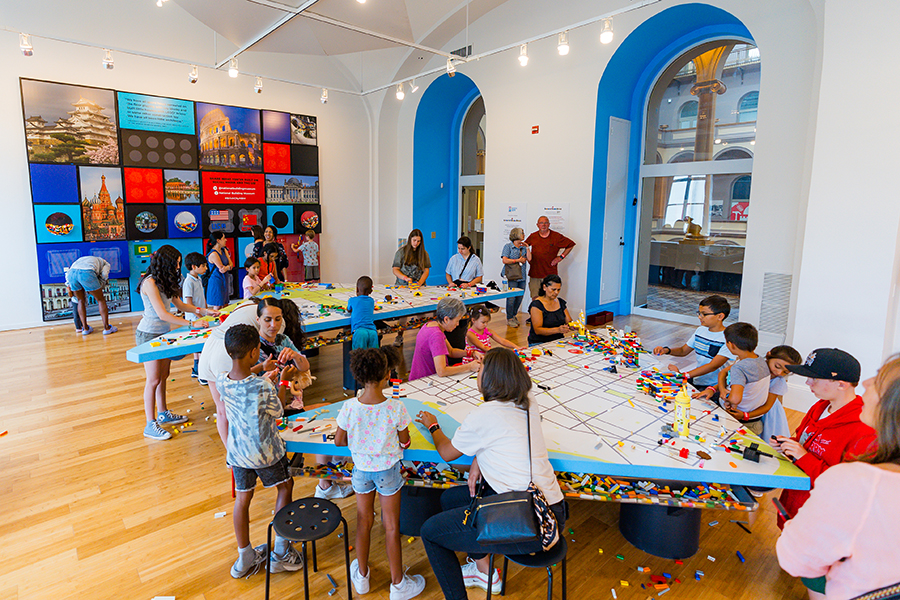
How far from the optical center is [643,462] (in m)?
2.33

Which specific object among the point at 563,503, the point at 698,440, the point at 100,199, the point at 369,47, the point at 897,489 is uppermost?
the point at 369,47

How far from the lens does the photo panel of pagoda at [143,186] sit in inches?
308

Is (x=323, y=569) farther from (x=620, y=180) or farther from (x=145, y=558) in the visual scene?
(x=620, y=180)

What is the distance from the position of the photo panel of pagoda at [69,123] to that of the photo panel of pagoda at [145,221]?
2.45ft

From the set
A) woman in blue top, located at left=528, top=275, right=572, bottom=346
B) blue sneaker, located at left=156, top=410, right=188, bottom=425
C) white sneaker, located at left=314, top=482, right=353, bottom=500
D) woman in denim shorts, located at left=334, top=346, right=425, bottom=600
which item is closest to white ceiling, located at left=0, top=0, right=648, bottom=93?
woman in blue top, located at left=528, top=275, right=572, bottom=346

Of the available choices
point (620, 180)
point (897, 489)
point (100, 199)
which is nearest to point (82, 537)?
point (897, 489)

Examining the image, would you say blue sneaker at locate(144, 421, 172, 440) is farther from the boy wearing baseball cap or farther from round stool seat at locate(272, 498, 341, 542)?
the boy wearing baseball cap

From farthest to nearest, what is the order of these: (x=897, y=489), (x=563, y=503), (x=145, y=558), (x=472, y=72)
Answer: (x=472, y=72)
(x=145, y=558)
(x=563, y=503)
(x=897, y=489)

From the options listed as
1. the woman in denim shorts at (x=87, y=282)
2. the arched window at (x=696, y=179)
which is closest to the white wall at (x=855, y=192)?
the arched window at (x=696, y=179)

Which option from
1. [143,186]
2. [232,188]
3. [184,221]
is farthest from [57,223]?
[232,188]

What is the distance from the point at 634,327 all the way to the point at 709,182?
2.45 metres

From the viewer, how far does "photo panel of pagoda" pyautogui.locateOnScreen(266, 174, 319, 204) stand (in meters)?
9.34

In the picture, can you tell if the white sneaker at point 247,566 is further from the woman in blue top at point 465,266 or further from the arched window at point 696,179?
the arched window at point 696,179

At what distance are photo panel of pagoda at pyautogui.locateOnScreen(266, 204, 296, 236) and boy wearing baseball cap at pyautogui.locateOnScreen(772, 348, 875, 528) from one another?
28.3ft
